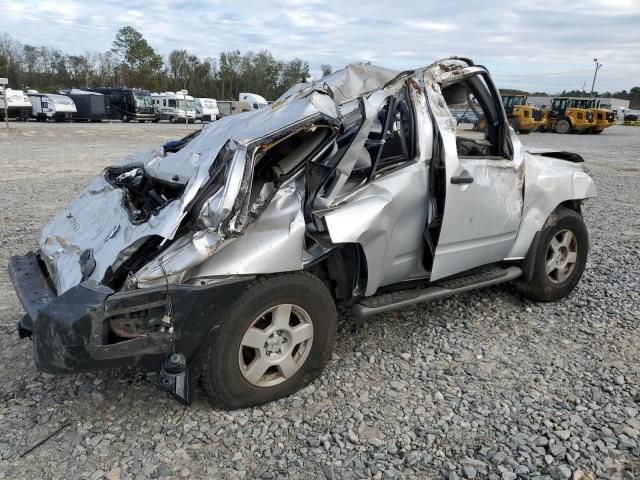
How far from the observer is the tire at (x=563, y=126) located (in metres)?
33.5

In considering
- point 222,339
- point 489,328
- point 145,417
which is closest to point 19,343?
point 145,417

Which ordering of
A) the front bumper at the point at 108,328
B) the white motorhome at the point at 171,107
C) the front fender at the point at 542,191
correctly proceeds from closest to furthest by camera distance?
1. the front bumper at the point at 108,328
2. the front fender at the point at 542,191
3. the white motorhome at the point at 171,107

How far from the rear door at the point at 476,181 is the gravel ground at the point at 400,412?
2.17 ft

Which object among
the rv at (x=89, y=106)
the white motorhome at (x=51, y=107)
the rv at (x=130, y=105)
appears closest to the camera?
the white motorhome at (x=51, y=107)

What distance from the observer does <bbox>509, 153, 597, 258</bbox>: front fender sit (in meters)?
4.38

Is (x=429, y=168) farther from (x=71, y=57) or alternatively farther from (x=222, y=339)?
(x=71, y=57)

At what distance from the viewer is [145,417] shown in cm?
312

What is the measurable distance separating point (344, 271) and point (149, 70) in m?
75.4

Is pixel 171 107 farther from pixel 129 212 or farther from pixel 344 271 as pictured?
pixel 344 271

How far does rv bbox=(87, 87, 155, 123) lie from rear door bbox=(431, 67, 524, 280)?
39777 mm

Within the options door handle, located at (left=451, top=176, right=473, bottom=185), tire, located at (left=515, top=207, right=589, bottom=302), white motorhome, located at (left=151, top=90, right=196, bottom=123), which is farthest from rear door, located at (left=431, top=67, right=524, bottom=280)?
white motorhome, located at (left=151, top=90, right=196, bottom=123)

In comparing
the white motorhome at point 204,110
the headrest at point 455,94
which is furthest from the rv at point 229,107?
the headrest at point 455,94

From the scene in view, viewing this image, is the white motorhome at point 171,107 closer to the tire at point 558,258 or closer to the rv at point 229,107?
the rv at point 229,107

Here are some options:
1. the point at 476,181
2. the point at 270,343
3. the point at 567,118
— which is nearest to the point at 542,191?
the point at 476,181
